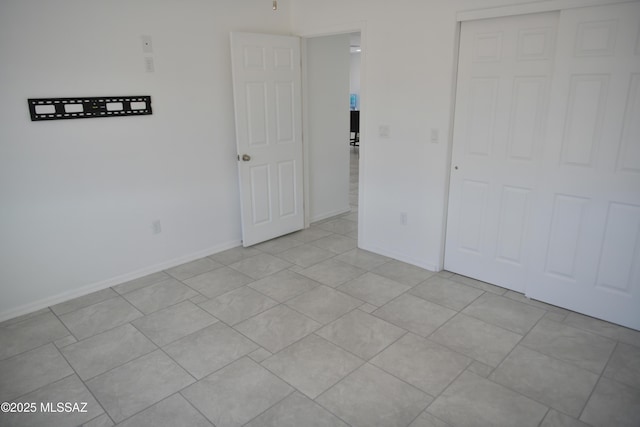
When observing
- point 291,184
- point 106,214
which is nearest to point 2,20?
point 106,214

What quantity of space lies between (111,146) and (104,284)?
45.6 inches

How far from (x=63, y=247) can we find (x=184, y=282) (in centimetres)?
97

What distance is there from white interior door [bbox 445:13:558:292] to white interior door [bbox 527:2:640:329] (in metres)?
0.14

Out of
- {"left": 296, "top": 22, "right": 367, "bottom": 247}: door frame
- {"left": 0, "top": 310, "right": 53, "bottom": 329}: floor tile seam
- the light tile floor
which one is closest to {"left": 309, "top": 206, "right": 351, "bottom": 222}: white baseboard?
{"left": 296, "top": 22, "right": 367, "bottom": 247}: door frame

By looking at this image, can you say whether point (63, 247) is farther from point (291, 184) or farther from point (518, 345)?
point (518, 345)

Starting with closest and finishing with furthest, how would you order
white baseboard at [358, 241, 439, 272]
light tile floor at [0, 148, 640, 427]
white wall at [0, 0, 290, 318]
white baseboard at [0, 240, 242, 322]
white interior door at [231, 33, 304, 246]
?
light tile floor at [0, 148, 640, 427] → white wall at [0, 0, 290, 318] → white baseboard at [0, 240, 242, 322] → white baseboard at [358, 241, 439, 272] → white interior door at [231, 33, 304, 246]

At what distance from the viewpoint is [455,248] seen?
3.83 metres

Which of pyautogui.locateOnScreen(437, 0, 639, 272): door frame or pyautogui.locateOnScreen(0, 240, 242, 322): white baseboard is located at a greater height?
pyautogui.locateOnScreen(437, 0, 639, 272): door frame

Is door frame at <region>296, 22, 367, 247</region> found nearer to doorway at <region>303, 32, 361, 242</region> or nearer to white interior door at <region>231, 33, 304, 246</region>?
doorway at <region>303, 32, 361, 242</region>

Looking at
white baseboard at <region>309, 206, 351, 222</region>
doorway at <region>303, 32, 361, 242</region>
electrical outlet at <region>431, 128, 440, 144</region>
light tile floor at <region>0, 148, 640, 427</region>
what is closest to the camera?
light tile floor at <region>0, 148, 640, 427</region>

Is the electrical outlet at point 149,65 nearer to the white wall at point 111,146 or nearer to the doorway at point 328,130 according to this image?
the white wall at point 111,146

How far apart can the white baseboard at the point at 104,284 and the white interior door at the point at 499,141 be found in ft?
7.72

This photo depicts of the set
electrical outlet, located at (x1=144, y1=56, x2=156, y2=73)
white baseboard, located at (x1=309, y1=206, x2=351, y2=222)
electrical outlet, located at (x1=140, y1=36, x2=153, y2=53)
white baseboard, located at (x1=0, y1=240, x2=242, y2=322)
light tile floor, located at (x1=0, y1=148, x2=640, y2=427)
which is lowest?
light tile floor, located at (x1=0, y1=148, x2=640, y2=427)

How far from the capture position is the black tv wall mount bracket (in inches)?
122
